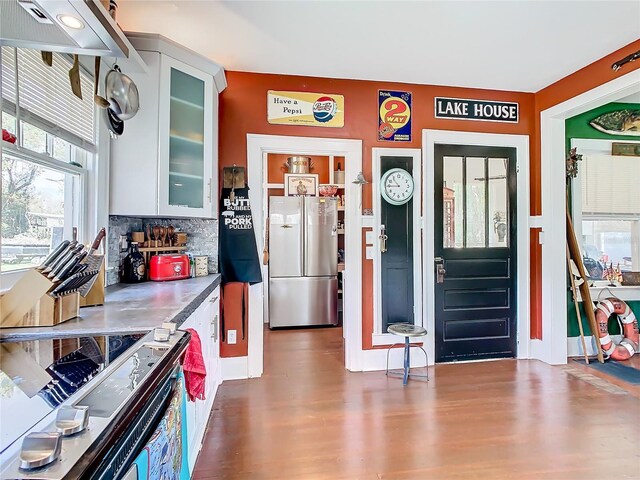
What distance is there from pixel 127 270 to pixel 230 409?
4.00ft

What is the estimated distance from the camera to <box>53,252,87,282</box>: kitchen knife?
4.55 feet

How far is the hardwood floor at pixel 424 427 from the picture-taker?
190 cm

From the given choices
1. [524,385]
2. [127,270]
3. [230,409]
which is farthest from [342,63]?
[524,385]

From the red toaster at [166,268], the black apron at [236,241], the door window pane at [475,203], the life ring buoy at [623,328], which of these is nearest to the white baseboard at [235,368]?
the black apron at [236,241]

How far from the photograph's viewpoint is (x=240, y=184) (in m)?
3.09

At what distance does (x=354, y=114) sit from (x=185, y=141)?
1545 millimetres

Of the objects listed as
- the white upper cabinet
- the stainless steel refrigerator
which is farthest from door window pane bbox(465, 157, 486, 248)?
the white upper cabinet

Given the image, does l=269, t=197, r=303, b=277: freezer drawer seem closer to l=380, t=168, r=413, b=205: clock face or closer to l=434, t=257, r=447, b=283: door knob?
l=380, t=168, r=413, b=205: clock face

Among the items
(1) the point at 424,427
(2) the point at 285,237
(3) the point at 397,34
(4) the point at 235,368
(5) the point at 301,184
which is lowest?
(1) the point at 424,427

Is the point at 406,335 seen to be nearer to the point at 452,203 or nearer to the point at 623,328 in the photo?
the point at 452,203

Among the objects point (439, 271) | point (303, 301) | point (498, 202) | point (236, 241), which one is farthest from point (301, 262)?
point (498, 202)

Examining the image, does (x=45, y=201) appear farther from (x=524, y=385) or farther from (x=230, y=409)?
(x=524, y=385)

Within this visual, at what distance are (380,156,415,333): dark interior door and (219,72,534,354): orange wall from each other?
5.7 inches

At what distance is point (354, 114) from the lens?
3289 millimetres
